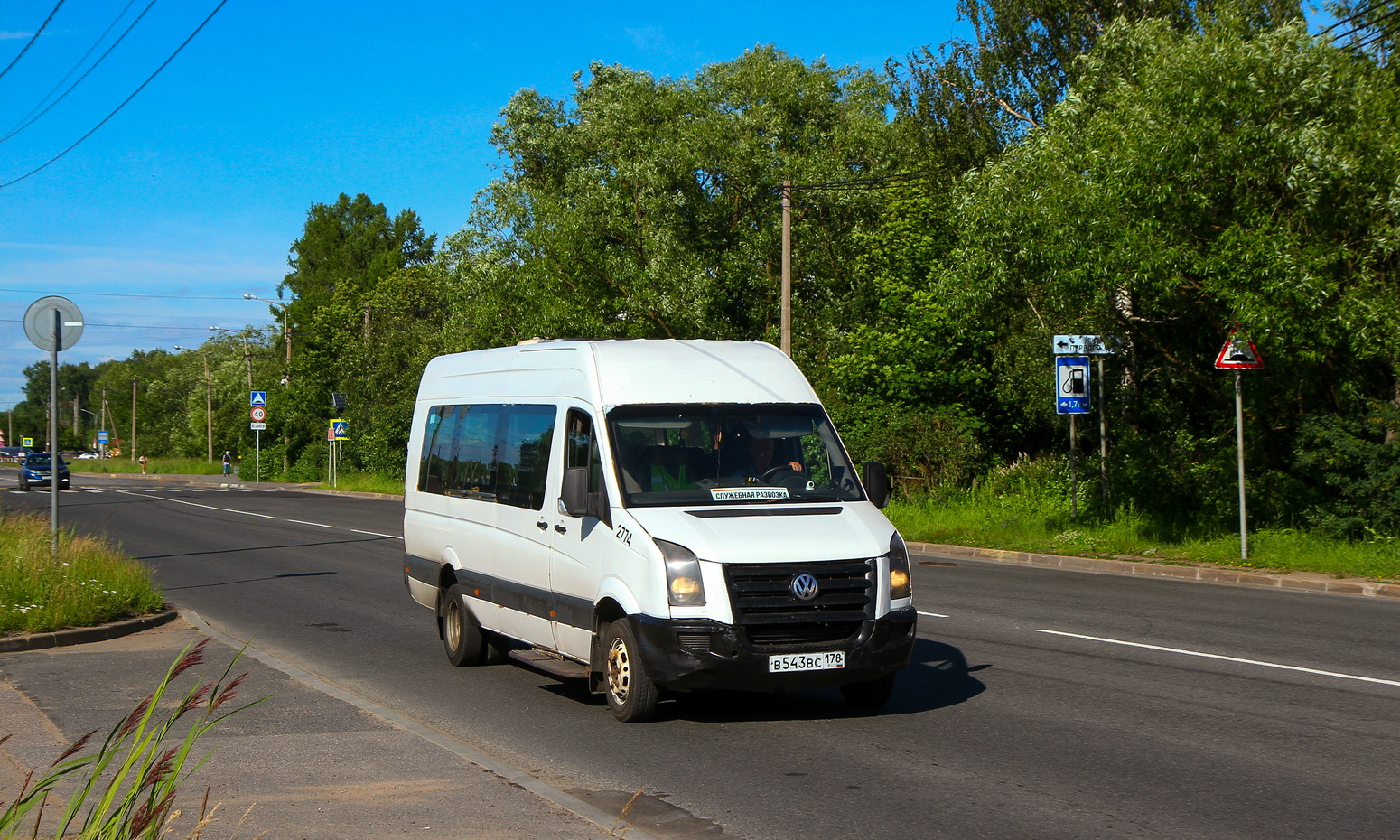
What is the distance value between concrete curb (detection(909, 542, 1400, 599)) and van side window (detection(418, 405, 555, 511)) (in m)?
10.6

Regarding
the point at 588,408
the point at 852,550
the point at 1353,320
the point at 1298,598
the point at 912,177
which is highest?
the point at 912,177

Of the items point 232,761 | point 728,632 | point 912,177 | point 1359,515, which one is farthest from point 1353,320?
point 912,177

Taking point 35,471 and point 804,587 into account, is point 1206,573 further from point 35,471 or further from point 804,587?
point 35,471

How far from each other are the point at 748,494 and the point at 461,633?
3.31 m

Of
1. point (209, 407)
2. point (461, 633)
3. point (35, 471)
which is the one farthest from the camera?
point (209, 407)

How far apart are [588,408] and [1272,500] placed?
1376cm

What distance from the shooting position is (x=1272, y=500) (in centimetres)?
1872

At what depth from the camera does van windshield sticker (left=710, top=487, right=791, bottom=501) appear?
322 inches

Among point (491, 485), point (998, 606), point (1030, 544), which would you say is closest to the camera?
point (491, 485)

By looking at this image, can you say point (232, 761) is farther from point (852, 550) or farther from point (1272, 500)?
point (1272, 500)

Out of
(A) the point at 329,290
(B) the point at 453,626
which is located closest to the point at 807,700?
(B) the point at 453,626

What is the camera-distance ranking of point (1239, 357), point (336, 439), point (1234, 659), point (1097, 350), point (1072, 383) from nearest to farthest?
point (1234, 659)
point (1239, 357)
point (1072, 383)
point (1097, 350)
point (336, 439)

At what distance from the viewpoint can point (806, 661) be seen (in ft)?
24.4

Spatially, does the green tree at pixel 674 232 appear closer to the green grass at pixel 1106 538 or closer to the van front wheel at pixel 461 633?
the green grass at pixel 1106 538
